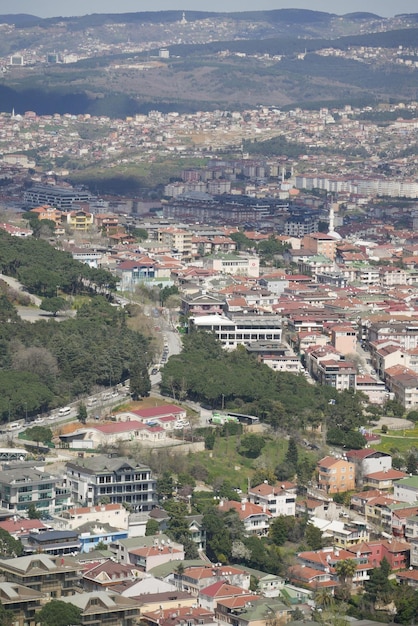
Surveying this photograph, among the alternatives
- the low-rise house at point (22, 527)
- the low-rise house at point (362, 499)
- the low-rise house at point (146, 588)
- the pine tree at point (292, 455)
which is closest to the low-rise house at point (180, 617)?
the low-rise house at point (146, 588)

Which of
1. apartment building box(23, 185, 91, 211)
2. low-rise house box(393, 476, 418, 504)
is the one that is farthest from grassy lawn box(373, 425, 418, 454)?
apartment building box(23, 185, 91, 211)

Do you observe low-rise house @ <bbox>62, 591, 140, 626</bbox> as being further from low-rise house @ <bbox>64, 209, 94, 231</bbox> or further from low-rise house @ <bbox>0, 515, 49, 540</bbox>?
low-rise house @ <bbox>64, 209, 94, 231</bbox>

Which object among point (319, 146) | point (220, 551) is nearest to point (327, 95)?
point (319, 146)

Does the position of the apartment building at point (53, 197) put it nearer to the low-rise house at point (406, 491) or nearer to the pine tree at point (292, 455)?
the pine tree at point (292, 455)

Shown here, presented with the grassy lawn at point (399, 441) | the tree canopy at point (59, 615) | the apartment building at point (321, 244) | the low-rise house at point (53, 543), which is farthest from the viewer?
the apartment building at point (321, 244)

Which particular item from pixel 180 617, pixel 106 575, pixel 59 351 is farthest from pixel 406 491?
pixel 59 351

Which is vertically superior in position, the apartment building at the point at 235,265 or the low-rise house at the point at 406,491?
the low-rise house at the point at 406,491
